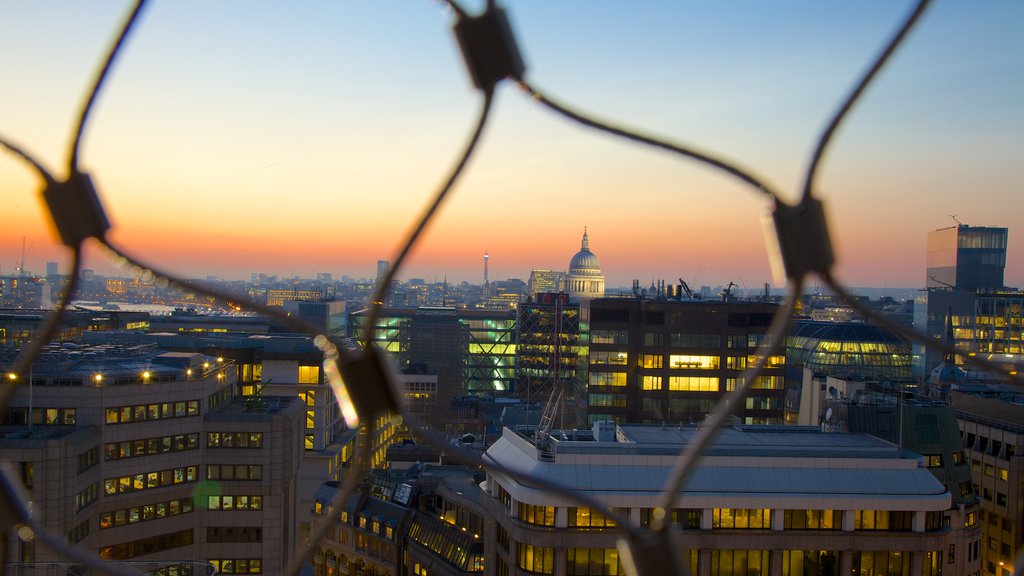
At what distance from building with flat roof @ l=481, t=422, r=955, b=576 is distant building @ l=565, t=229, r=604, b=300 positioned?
51.7m

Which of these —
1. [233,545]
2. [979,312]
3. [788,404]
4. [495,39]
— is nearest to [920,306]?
[979,312]

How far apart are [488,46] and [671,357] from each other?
80.2 feet

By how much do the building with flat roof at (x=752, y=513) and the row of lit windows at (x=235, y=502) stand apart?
501 cm

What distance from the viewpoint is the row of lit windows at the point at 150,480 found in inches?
490

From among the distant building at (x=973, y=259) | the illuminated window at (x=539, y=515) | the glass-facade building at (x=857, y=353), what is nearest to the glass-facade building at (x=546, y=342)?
the glass-facade building at (x=857, y=353)

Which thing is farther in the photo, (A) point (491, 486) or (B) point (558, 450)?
(A) point (491, 486)

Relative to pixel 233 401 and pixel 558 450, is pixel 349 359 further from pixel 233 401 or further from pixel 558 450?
pixel 233 401

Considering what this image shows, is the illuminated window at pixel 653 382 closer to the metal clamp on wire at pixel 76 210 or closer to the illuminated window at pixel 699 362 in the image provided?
the illuminated window at pixel 699 362

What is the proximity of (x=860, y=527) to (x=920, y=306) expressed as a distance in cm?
3540

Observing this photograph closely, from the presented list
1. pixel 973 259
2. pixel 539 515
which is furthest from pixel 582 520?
pixel 973 259

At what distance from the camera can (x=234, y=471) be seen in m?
13.6

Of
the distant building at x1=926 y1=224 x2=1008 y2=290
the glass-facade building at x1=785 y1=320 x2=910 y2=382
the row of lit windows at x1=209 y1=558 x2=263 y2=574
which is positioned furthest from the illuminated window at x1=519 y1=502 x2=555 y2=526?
the distant building at x1=926 y1=224 x2=1008 y2=290

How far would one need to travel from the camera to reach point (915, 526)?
10172 mm

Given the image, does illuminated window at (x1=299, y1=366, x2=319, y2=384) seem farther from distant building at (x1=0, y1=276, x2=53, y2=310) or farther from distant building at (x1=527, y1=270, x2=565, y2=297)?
distant building at (x1=527, y1=270, x2=565, y2=297)
